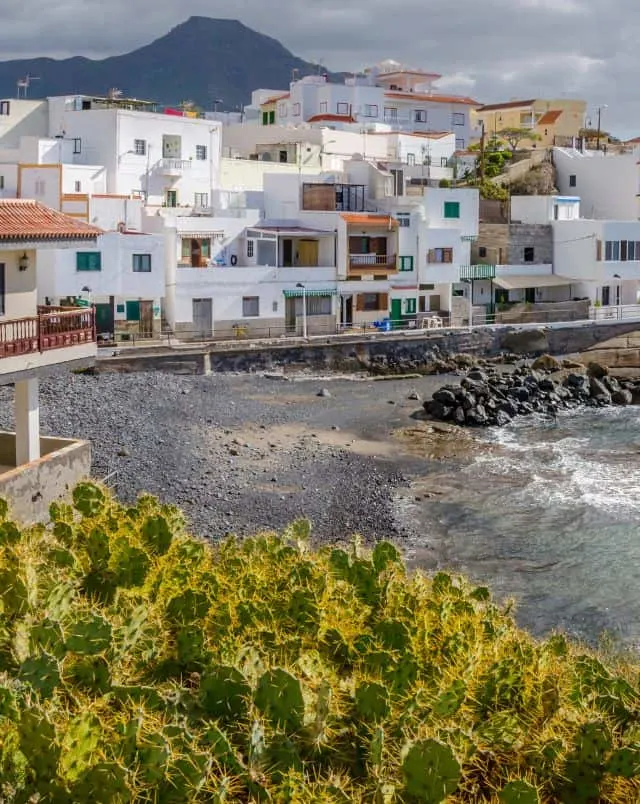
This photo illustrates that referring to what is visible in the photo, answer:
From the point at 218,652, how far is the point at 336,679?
1.22m

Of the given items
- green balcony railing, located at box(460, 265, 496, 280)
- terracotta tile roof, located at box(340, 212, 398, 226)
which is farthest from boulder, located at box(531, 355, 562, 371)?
terracotta tile roof, located at box(340, 212, 398, 226)

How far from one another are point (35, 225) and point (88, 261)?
91.5 ft

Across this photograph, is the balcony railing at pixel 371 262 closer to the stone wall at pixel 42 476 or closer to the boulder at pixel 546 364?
the boulder at pixel 546 364

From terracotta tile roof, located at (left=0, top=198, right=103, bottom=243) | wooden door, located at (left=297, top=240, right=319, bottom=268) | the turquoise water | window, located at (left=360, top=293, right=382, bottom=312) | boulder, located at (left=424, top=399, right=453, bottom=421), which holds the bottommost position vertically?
the turquoise water

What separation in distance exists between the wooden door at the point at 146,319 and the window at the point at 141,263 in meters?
1.69

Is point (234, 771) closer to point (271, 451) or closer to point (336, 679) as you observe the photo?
point (336, 679)

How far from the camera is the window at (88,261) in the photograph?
49156mm

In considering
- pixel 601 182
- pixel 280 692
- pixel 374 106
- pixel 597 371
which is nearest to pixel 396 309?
pixel 597 371

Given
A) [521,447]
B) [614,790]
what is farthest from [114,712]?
[521,447]

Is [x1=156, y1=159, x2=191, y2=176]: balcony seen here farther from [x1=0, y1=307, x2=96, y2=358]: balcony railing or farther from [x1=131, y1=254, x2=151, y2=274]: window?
[x1=0, y1=307, x2=96, y2=358]: balcony railing

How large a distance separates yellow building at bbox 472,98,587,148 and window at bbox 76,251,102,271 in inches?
2788

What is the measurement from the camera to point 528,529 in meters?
29.0

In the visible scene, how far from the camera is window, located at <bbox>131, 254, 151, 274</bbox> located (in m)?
50.8

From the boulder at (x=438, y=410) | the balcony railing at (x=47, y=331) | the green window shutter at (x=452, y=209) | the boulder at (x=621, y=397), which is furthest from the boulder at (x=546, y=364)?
the balcony railing at (x=47, y=331)
